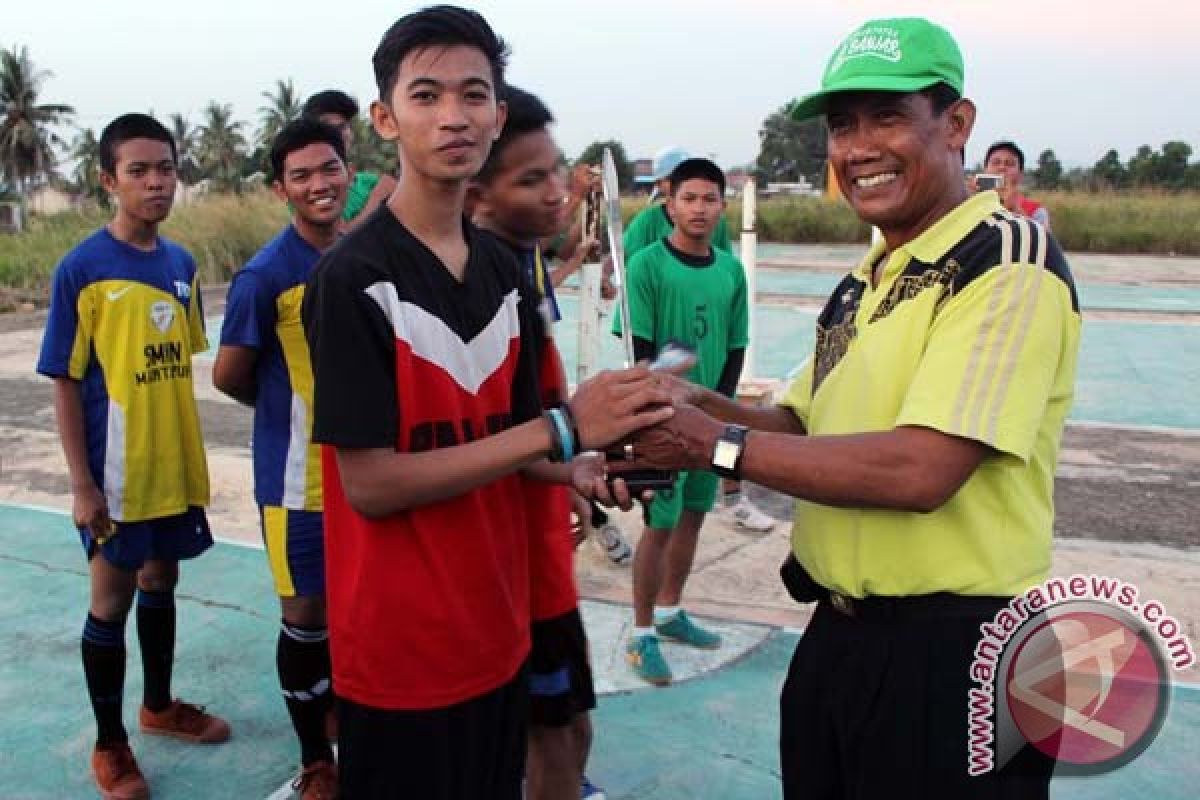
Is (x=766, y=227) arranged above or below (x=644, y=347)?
above

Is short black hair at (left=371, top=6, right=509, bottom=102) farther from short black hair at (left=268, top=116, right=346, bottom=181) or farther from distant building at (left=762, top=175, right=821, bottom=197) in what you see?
distant building at (left=762, top=175, right=821, bottom=197)

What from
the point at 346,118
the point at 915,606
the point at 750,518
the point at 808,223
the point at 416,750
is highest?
the point at 346,118

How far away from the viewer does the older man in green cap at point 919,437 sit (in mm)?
1657

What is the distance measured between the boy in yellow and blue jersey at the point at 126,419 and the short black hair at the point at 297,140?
1.23 ft

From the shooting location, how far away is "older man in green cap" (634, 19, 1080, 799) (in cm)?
166

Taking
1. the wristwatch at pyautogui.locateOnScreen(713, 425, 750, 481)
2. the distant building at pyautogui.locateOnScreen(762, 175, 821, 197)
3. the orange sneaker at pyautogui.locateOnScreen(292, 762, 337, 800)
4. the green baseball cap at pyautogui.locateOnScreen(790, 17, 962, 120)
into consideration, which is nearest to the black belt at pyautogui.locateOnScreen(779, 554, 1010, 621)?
the wristwatch at pyautogui.locateOnScreen(713, 425, 750, 481)

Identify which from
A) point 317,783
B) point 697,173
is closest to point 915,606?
point 317,783

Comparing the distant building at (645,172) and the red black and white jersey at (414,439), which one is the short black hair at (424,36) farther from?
the distant building at (645,172)

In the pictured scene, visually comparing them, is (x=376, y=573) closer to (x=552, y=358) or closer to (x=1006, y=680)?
(x=552, y=358)

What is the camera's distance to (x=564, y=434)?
1.78m

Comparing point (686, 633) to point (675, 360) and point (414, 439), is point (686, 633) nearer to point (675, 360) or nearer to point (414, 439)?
point (675, 360)

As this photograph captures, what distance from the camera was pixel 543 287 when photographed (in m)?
3.13

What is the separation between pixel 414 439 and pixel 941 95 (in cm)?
113

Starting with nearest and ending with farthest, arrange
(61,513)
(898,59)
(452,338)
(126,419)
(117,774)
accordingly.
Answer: (898,59) → (452,338) → (117,774) → (126,419) → (61,513)
